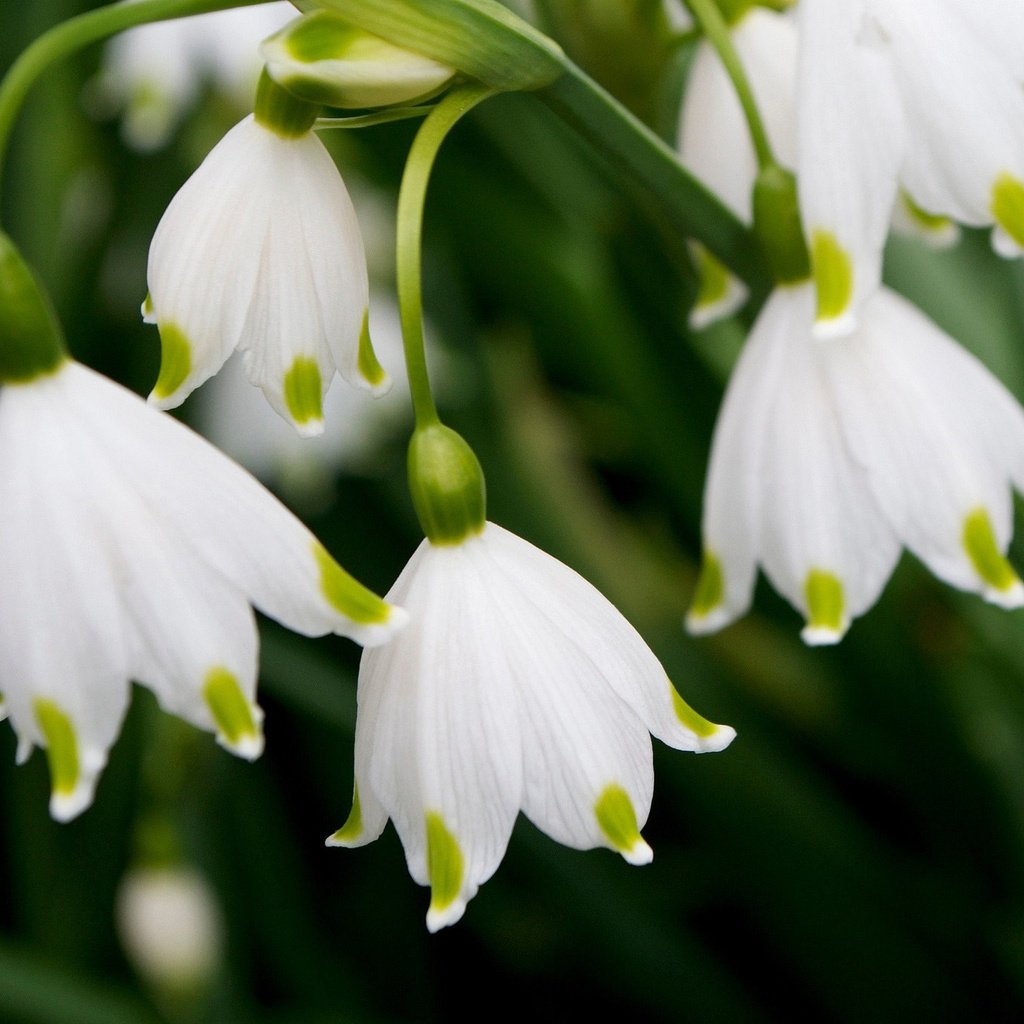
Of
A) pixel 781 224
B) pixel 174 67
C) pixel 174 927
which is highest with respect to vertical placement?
pixel 781 224

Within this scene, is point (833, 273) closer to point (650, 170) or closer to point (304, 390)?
point (650, 170)

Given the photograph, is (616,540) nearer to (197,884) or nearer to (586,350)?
(586,350)

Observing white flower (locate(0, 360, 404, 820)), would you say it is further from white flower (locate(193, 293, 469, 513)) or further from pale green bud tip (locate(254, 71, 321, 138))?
white flower (locate(193, 293, 469, 513))

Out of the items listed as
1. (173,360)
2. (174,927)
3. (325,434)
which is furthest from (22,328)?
(325,434)

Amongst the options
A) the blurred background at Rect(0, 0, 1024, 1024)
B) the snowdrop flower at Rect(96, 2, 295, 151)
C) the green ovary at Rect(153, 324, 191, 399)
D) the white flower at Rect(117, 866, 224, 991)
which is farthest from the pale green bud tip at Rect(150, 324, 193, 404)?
the snowdrop flower at Rect(96, 2, 295, 151)

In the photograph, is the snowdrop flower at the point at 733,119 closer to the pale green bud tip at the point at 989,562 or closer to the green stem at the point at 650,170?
the green stem at the point at 650,170

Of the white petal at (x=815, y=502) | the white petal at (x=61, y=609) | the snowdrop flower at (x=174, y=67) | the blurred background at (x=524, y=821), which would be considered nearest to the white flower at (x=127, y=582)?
the white petal at (x=61, y=609)
